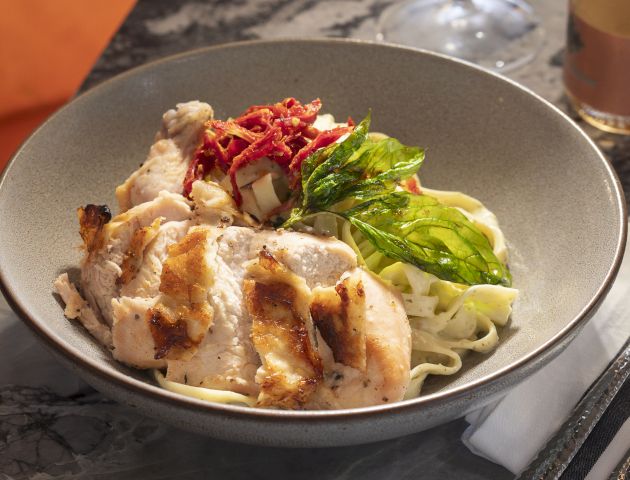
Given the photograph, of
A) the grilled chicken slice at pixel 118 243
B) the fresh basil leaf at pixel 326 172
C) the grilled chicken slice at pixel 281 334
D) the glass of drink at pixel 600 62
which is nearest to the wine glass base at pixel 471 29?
the glass of drink at pixel 600 62

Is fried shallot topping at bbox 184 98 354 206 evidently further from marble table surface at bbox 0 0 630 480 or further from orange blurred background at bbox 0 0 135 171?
orange blurred background at bbox 0 0 135 171

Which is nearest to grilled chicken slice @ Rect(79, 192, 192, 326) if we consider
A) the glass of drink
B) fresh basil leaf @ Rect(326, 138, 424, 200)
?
fresh basil leaf @ Rect(326, 138, 424, 200)

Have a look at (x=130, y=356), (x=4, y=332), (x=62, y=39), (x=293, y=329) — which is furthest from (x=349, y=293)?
(x=62, y=39)

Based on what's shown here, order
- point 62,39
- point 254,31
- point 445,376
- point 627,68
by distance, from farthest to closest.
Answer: point 62,39 → point 254,31 → point 627,68 → point 445,376

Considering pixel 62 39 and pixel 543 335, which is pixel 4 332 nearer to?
pixel 543 335

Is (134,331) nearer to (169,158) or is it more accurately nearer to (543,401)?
(169,158)

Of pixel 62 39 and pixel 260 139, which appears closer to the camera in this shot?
pixel 260 139

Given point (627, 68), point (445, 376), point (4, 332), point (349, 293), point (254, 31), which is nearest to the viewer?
point (349, 293)
